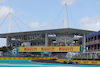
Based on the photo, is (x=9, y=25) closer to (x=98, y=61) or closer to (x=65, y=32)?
(x=65, y=32)

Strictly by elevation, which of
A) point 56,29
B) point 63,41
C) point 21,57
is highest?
point 56,29

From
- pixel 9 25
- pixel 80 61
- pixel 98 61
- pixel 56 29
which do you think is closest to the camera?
pixel 98 61

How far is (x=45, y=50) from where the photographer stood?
6862cm

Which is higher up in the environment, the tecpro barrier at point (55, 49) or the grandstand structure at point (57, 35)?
the grandstand structure at point (57, 35)

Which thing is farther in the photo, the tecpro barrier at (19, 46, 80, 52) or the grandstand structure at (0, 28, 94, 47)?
the grandstand structure at (0, 28, 94, 47)

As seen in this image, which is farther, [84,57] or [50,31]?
[50,31]

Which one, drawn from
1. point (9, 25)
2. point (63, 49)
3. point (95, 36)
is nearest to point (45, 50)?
point (63, 49)

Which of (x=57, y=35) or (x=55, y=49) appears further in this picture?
(x=57, y=35)

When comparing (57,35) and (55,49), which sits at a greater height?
(57,35)

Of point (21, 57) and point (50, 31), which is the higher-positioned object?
point (50, 31)

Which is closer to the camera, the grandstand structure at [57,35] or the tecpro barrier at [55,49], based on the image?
the tecpro barrier at [55,49]

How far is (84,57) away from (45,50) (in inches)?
1240

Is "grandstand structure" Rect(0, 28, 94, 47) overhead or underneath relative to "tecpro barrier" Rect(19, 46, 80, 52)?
overhead

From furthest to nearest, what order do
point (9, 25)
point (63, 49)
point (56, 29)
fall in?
point (9, 25), point (56, 29), point (63, 49)
